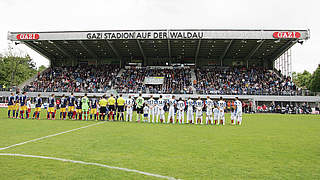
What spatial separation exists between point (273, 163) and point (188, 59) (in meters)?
43.7

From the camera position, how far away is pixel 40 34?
120 feet

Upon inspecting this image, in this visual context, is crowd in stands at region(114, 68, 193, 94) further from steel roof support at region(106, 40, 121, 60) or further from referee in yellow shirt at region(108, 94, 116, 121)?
referee in yellow shirt at region(108, 94, 116, 121)

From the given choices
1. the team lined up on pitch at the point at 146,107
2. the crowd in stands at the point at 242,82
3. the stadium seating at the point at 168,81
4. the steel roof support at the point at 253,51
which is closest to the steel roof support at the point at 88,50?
the stadium seating at the point at 168,81

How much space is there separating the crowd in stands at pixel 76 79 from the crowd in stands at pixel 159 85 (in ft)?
7.65

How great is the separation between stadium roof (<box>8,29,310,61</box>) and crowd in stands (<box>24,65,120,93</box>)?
3218 mm

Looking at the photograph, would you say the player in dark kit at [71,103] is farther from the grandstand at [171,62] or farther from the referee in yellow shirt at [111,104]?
the grandstand at [171,62]

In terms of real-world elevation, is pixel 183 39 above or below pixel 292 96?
above

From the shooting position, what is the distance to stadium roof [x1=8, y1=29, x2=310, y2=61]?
34.2 metres

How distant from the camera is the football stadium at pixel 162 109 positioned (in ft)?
16.2

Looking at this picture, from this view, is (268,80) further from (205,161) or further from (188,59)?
(205,161)

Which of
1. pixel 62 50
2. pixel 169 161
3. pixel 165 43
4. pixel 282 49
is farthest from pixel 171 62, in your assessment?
pixel 169 161

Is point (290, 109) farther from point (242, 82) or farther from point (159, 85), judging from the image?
point (159, 85)

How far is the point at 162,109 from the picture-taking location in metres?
16.2

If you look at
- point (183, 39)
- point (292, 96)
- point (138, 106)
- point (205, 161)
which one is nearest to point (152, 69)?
point (183, 39)
